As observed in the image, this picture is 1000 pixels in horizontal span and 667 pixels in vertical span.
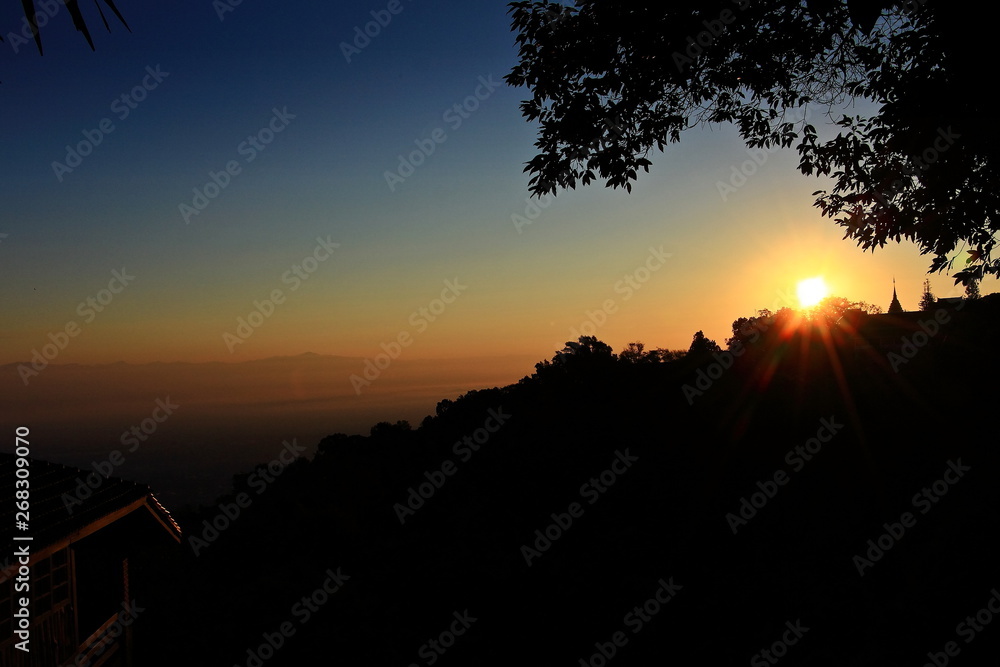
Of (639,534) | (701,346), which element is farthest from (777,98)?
(701,346)

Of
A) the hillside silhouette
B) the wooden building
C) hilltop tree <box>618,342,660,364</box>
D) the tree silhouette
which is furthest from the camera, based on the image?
hilltop tree <box>618,342,660,364</box>

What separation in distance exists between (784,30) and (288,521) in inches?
868

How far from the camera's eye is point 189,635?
17594 mm

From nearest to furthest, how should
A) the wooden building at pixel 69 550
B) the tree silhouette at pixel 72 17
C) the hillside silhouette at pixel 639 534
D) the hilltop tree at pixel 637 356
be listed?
the tree silhouette at pixel 72 17 → the wooden building at pixel 69 550 → the hillside silhouette at pixel 639 534 → the hilltop tree at pixel 637 356

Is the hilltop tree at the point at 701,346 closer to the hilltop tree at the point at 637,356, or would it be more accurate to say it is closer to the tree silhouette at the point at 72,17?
the hilltop tree at the point at 637,356

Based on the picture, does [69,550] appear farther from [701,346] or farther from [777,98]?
[701,346]

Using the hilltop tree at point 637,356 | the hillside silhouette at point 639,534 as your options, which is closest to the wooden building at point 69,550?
the hillside silhouette at point 639,534

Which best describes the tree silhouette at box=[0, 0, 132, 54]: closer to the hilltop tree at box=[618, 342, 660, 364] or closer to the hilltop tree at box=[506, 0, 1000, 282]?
the hilltop tree at box=[506, 0, 1000, 282]

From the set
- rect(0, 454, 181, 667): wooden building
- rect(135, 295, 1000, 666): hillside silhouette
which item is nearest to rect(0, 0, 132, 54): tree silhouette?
rect(0, 454, 181, 667): wooden building

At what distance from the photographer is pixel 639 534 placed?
1748 cm

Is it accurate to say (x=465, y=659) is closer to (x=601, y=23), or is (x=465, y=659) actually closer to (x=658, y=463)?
(x=658, y=463)

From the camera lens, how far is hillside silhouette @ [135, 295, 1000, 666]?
13203 millimetres

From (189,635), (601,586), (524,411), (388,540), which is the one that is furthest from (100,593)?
(524,411)

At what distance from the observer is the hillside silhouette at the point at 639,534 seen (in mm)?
13203
